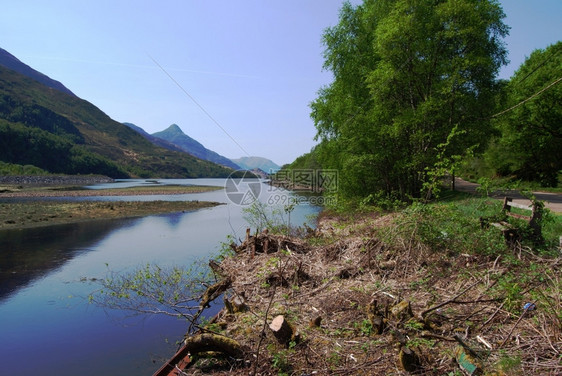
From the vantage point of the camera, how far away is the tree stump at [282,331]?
4785mm

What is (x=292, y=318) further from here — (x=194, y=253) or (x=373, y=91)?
(x=373, y=91)

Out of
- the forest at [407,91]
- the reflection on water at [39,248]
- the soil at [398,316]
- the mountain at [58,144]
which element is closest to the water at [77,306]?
the reflection on water at [39,248]

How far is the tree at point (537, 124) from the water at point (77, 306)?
23.0 meters

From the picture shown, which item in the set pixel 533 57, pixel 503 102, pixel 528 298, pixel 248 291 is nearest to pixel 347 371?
pixel 528 298

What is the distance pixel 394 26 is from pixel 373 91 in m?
2.94

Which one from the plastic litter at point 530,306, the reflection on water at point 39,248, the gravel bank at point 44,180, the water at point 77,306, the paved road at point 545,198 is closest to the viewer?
the plastic litter at point 530,306

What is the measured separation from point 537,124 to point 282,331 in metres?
28.8

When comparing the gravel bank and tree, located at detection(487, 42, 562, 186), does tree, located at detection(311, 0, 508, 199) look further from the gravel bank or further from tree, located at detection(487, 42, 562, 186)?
the gravel bank

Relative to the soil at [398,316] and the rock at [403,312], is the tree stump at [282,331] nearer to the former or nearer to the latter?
the soil at [398,316]

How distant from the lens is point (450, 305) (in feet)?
17.0

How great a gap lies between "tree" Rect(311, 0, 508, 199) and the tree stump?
1133cm

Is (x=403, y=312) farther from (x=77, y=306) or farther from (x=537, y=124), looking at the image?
(x=537, y=124)

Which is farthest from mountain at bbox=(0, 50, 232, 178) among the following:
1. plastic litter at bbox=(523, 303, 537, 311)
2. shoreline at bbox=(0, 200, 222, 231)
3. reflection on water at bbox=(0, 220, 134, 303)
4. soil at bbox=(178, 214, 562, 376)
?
plastic litter at bbox=(523, 303, 537, 311)

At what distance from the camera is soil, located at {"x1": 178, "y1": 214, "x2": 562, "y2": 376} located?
3.91 m
